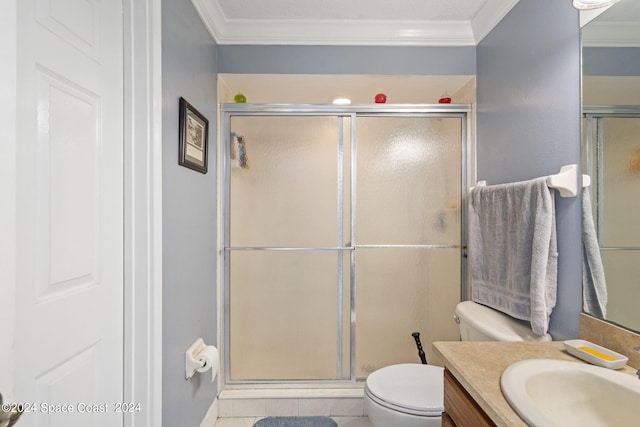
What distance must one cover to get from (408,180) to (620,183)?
1143mm

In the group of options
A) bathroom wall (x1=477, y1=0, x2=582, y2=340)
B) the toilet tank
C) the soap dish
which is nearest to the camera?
the soap dish

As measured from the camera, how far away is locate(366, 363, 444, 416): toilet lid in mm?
1385

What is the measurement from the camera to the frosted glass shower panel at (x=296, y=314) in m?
2.10

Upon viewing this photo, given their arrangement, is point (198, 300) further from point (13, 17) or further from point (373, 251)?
point (13, 17)

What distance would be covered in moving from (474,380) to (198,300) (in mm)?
1302

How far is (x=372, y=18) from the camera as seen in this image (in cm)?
194

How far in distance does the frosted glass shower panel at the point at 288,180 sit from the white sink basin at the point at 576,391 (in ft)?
4.32

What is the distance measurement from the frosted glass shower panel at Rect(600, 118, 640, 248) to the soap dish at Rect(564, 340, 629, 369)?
34 cm

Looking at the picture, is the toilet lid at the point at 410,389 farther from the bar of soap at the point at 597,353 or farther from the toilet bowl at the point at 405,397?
the bar of soap at the point at 597,353

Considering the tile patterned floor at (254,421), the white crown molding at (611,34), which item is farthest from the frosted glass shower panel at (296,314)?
the white crown molding at (611,34)

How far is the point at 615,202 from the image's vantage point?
1.06 m

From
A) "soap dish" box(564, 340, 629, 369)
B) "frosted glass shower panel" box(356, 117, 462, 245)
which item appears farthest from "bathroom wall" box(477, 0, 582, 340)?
"frosted glass shower panel" box(356, 117, 462, 245)

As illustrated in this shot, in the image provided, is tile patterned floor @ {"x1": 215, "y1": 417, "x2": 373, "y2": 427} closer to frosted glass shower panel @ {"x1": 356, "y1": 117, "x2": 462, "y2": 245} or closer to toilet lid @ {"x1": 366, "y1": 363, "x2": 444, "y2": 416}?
toilet lid @ {"x1": 366, "y1": 363, "x2": 444, "y2": 416}

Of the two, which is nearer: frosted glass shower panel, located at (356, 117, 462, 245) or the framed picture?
the framed picture
